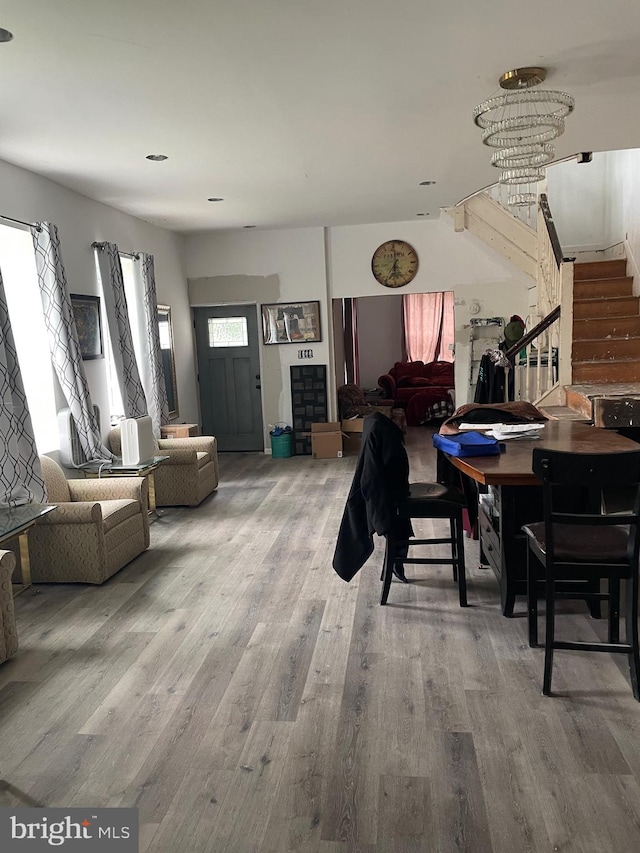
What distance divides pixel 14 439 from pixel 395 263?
211 inches

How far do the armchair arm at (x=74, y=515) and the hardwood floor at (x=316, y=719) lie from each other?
1.45 ft

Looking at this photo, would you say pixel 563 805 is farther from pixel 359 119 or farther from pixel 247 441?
pixel 247 441

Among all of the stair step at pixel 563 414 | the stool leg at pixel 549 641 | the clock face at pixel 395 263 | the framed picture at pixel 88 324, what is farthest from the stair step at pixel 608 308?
the framed picture at pixel 88 324

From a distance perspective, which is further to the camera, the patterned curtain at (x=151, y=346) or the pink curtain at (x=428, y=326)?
the pink curtain at (x=428, y=326)

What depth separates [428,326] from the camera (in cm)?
1263

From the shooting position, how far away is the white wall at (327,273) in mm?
8031

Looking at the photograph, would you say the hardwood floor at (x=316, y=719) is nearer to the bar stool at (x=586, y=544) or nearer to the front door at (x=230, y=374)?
the bar stool at (x=586, y=544)

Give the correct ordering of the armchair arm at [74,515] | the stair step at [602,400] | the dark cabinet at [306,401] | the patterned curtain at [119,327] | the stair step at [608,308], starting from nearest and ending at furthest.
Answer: the armchair arm at [74,515] < the stair step at [602,400] < the patterned curtain at [119,327] < the stair step at [608,308] < the dark cabinet at [306,401]

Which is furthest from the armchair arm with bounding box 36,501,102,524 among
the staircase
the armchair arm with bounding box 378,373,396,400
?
the armchair arm with bounding box 378,373,396,400

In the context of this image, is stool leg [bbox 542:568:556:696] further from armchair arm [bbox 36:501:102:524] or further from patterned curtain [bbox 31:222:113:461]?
patterned curtain [bbox 31:222:113:461]

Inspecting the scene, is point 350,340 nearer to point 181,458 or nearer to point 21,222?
point 181,458

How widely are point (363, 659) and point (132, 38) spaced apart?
9.45 feet

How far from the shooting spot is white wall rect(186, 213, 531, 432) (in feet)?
26.3

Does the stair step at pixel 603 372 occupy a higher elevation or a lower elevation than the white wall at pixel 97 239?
lower
